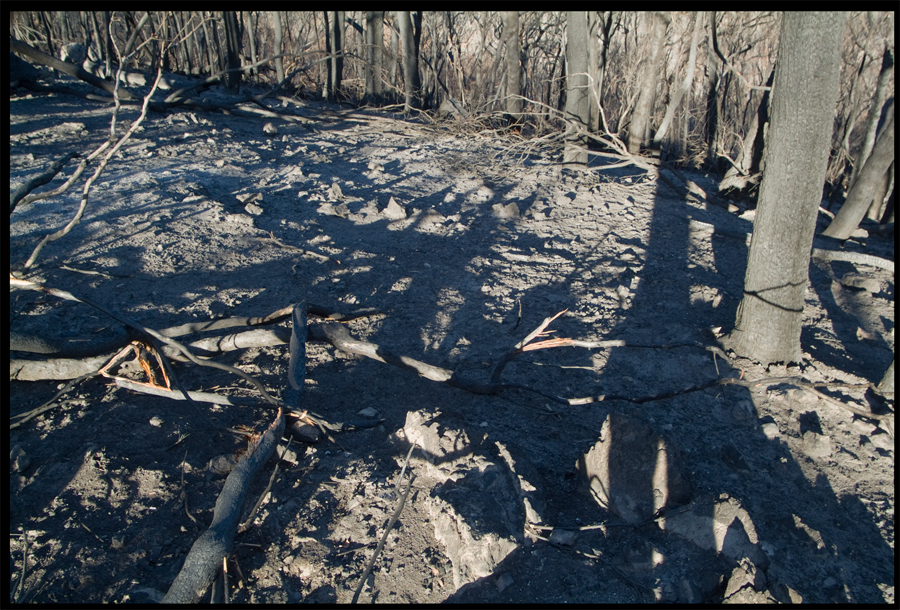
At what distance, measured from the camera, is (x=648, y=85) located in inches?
308

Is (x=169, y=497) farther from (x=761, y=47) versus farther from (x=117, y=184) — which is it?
(x=761, y=47)

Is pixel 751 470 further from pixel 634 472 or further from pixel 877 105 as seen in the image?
pixel 877 105

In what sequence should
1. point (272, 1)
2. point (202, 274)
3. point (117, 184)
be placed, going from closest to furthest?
point (272, 1) → point (202, 274) → point (117, 184)

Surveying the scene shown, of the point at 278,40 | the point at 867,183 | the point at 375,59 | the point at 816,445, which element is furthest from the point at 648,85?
the point at 278,40

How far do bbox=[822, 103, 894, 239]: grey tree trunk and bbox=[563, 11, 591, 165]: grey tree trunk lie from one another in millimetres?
3101

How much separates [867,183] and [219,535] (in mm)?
6882

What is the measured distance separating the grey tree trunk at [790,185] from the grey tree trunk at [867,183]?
337cm

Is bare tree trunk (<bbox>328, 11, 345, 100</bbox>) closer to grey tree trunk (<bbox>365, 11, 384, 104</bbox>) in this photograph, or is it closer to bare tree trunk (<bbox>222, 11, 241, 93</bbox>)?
grey tree trunk (<bbox>365, 11, 384, 104</bbox>)

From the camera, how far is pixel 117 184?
5270mm

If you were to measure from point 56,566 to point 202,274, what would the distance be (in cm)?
260

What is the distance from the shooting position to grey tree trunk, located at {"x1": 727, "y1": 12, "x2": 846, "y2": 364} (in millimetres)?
3004

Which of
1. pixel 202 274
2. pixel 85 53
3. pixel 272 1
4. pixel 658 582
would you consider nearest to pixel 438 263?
pixel 202 274

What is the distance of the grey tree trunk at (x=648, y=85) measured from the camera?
7.51 metres

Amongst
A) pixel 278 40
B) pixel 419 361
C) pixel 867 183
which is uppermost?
pixel 278 40
